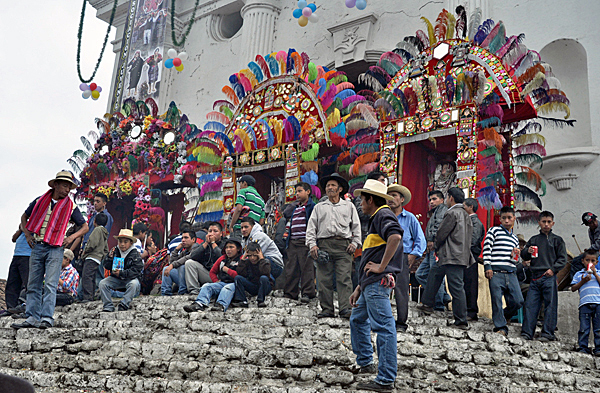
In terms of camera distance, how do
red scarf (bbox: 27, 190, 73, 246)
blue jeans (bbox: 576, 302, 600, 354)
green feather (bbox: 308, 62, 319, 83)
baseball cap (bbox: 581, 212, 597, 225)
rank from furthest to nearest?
1. green feather (bbox: 308, 62, 319, 83)
2. baseball cap (bbox: 581, 212, 597, 225)
3. blue jeans (bbox: 576, 302, 600, 354)
4. red scarf (bbox: 27, 190, 73, 246)

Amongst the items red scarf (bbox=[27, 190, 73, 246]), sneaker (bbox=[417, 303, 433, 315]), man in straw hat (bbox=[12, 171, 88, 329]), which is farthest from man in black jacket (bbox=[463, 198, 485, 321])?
red scarf (bbox=[27, 190, 73, 246])

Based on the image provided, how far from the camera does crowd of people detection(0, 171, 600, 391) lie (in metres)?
6.35

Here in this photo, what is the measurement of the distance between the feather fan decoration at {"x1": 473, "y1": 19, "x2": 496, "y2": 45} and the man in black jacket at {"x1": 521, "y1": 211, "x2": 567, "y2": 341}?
3817 mm

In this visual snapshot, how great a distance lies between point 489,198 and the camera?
345 inches

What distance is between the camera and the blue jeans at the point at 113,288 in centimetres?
746

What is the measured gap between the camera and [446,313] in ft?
23.6

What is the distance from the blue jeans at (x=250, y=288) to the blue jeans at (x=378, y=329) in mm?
2774

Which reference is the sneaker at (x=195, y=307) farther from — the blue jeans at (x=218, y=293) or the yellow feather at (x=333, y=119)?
the yellow feather at (x=333, y=119)

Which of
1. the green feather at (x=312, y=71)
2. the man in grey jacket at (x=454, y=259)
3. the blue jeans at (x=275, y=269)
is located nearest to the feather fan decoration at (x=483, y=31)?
the green feather at (x=312, y=71)

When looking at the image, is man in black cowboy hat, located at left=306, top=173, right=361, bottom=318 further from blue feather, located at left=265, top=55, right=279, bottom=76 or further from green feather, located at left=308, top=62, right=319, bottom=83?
blue feather, located at left=265, top=55, right=279, bottom=76

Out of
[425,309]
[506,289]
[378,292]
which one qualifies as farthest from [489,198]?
[378,292]

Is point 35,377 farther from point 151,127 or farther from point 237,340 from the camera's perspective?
point 151,127

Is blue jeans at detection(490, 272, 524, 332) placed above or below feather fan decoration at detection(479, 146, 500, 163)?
below

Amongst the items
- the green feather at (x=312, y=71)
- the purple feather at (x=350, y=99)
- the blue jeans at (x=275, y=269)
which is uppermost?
the green feather at (x=312, y=71)
